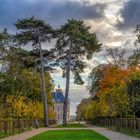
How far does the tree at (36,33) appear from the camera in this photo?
90.2 metres

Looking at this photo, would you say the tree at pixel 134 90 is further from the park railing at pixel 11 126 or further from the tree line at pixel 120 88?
the park railing at pixel 11 126

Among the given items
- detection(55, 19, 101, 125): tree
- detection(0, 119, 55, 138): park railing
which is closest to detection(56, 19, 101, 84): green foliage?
detection(55, 19, 101, 125): tree

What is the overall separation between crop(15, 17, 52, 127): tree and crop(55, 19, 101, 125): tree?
256 cm

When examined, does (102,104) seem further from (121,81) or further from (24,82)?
(24,82)

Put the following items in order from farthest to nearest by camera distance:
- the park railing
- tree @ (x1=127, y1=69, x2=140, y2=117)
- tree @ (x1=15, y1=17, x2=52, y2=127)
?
1. tree @ (x1=15, y1=17, x2=52, y2=127)
2. tree @ (x1=127, y1=69, x2=140, y2=117)
3. the park railing

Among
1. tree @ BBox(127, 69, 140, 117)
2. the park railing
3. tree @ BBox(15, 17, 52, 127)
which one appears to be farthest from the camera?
tree @ BBox(15, 17, 52, 127)

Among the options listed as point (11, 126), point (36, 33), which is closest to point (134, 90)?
point (11, 126)

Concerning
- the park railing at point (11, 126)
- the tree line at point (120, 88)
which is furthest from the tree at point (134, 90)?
the park railing at point (11, 126)

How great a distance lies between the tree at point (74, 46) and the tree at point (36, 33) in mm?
2559

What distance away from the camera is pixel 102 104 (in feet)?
307

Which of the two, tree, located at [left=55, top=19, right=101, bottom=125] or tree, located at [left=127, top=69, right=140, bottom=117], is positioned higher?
tree, located at [left=55, top=19, right=101, bottom=125]

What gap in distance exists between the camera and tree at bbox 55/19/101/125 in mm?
92562

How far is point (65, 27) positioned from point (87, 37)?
4.66m

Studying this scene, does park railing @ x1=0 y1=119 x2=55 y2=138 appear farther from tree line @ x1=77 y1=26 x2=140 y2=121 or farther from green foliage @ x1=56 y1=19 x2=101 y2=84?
green foliage @ x1=56 y1=19 x2=101 y2=84
